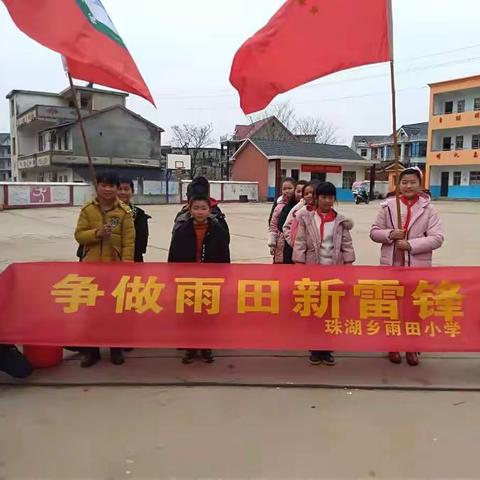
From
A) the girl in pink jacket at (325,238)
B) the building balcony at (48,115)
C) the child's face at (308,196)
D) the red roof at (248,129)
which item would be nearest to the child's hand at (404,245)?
the girl in pink jacket at (325,238)

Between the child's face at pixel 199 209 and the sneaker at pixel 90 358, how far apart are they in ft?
4.14

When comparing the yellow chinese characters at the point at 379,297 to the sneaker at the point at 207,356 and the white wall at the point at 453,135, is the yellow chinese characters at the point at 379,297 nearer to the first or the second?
the sneaker at the point at 207,356

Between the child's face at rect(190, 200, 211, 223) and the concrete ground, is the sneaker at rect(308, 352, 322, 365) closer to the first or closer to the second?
the concrete ground

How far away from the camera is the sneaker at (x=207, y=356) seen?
373 centimetres

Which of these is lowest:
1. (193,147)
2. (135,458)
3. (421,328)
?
(135,458)

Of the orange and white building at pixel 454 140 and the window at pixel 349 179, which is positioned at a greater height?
the orange and white building at pixel 454 140

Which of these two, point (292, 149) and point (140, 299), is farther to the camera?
point (292, 149)

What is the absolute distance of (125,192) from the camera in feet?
13.8

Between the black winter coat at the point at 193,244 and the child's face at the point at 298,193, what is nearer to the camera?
the black winter coat at the point at 193,244

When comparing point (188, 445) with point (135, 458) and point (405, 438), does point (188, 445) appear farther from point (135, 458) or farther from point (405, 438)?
point (405, 438)

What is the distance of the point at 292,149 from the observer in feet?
120

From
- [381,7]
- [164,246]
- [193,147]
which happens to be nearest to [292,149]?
[193,147]

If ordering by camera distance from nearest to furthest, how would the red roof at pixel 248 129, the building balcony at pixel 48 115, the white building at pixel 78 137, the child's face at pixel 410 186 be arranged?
the child's face at pixel 410 186 < the white building at pixel 78 137 < the building balcony at pixel 48 115 < the red roof at pixel 248 129

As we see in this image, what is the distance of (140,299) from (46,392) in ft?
2.80
